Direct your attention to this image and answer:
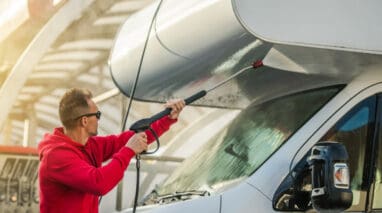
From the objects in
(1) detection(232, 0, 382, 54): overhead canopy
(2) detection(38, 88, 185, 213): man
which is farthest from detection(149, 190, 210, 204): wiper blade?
(1) detection(232, 0, 382, 54): overhead canopy

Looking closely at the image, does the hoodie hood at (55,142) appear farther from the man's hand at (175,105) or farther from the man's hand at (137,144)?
the man's hand at (175,105)

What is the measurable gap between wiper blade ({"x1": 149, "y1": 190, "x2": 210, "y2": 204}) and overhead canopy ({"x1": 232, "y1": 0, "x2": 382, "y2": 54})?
0.97 meters

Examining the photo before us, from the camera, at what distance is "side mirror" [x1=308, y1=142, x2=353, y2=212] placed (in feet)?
15.8

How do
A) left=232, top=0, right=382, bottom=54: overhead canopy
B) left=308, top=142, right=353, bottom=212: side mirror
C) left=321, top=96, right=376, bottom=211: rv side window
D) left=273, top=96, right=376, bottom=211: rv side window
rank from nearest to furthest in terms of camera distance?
left=308, top=142, right=353, bottom=212: side mirror
left=232, top=0, right=382, bottom=54: overhead canopy
left=273, top=96, right=376, bottom=211: rv side window
left=321, top=96, right=376, bottom=211: rv side window

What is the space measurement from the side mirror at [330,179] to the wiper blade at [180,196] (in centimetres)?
67

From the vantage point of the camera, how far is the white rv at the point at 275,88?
16.7ft

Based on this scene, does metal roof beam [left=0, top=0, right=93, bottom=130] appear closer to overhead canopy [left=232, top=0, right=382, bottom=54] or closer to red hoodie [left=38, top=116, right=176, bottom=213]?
red hoodie [left=38, top=116, right=176, bottom=213]

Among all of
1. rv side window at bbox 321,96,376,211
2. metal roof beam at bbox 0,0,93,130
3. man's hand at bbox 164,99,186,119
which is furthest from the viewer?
metal roof beam at bbox 0,0,93,130

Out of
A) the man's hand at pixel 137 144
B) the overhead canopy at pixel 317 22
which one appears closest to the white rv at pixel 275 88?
the overhead canopy at pixel 317 22

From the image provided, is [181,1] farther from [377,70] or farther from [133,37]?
[377,70]

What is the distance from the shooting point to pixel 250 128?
5965 mm

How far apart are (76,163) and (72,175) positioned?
77 mm

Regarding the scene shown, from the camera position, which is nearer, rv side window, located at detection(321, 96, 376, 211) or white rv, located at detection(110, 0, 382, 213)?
white rv, located at detection(110, 0, 382, 213)

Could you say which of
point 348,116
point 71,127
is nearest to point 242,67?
point 348,116
